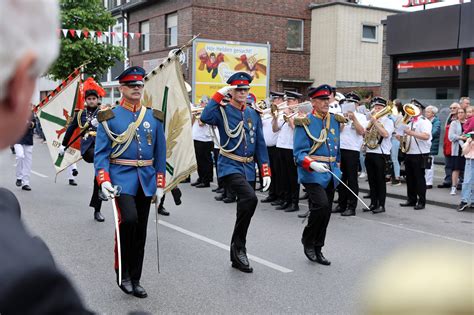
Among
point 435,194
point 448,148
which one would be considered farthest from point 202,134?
point 448,148

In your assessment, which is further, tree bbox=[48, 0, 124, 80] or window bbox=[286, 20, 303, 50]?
window bbox=[286, 20, 303, 50]

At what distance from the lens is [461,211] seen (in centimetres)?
1042

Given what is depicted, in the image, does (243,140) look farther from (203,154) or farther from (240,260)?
(203,154)

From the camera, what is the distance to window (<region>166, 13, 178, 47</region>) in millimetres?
25872

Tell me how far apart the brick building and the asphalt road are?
49.1ft

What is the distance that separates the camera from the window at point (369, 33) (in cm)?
2620

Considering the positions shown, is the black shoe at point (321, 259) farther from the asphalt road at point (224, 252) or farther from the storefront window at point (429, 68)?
the storefront window at point (429, 68)

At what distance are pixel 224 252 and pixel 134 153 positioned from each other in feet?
6.32

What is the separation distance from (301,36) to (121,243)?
2301 centimetres

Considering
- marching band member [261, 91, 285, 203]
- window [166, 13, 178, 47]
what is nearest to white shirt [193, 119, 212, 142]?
marching band member [261, 91, 285, 203]

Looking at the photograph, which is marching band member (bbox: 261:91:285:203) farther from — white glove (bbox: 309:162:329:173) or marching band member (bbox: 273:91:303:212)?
white glove (bbox: 309:162:329:173)

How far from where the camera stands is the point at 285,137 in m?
11.1

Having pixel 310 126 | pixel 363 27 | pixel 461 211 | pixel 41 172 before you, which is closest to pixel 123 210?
pixel 310 126

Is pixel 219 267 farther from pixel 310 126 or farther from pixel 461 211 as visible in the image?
pixel 461 211
